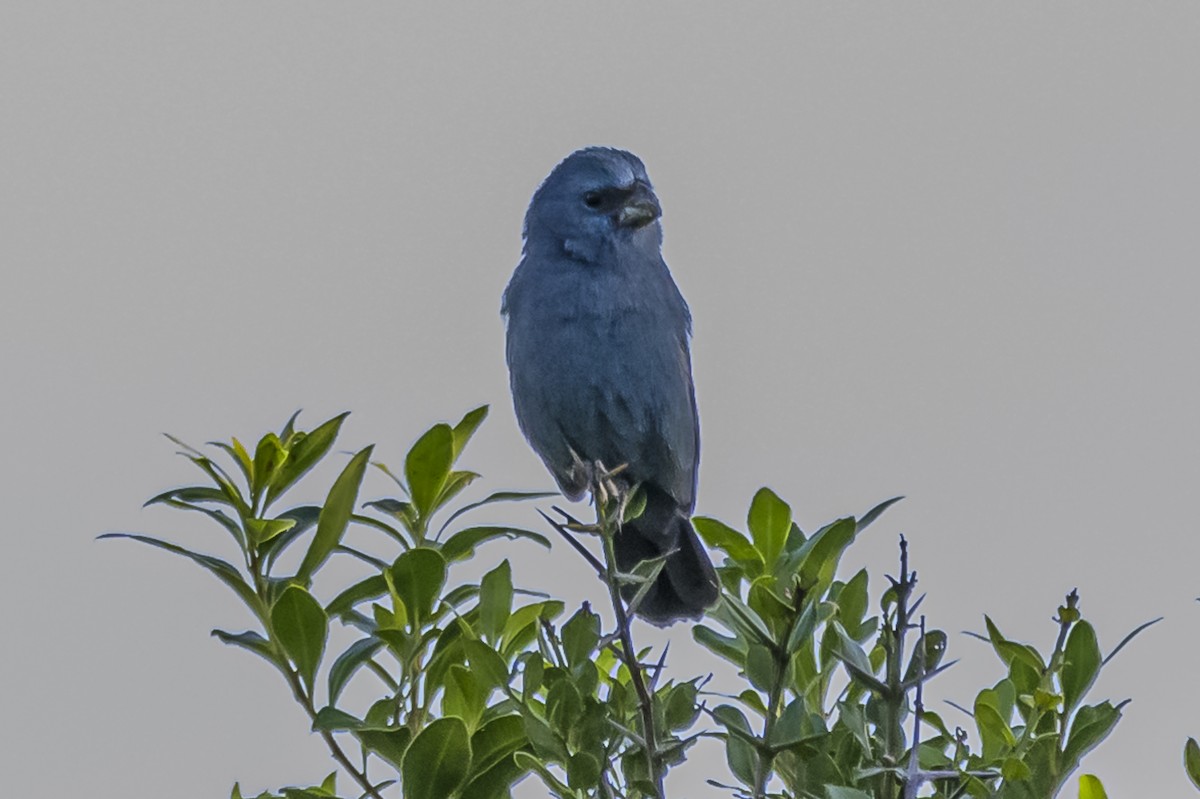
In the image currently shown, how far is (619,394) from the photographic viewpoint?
15.0 feet

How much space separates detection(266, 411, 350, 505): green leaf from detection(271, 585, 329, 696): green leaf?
204 mm

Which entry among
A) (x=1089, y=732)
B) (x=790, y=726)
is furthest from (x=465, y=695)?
(x=1089, y=732)

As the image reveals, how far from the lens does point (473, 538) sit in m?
2.63

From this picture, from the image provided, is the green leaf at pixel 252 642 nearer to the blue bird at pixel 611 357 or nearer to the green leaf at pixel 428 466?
the green leaf at pixel 428 466

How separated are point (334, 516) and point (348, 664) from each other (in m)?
0.23

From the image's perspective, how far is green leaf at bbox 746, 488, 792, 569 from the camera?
275 cm

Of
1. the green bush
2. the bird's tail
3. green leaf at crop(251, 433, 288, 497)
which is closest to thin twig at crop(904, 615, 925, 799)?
the green bush

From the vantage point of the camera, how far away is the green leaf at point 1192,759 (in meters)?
2.33

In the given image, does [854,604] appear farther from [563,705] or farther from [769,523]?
[563,705]

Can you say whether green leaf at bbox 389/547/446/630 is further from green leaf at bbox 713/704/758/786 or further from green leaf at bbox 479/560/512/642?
green leaf at bbox 713/704/758/786

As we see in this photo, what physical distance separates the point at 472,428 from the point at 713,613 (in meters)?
0.55

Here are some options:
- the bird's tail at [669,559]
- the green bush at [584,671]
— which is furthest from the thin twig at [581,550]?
the bird's tail at [669,559]

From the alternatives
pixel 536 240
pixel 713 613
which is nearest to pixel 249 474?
pixel 713 613

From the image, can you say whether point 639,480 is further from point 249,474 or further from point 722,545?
point 249,474
